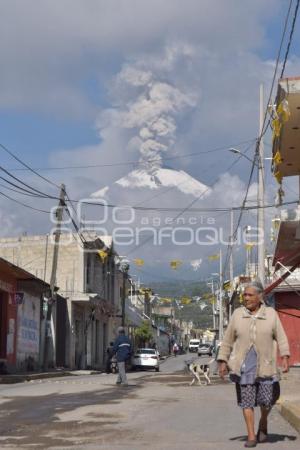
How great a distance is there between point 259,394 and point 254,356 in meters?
0.40

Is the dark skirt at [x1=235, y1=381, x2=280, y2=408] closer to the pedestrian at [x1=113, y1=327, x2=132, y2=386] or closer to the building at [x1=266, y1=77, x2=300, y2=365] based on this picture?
the building at [x1=266, y1=77, x2=300, y2=365]

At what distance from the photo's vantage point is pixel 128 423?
10438 mm

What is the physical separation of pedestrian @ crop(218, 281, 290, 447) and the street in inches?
20.1

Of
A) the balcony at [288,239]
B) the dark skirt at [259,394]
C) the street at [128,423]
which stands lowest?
the street at [128,423]

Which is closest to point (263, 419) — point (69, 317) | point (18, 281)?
point (18, 281)

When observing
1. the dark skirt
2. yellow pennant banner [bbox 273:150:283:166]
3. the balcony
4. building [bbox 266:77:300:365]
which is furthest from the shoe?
yellow pennant banner [bbox 273:150:283:166]

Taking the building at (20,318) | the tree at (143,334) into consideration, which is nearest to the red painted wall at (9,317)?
the building at (20,318)

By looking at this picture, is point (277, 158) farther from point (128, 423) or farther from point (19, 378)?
point (19, 378)

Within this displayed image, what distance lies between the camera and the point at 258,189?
28844 millimetres

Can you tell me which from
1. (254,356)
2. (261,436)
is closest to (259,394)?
(254,356)

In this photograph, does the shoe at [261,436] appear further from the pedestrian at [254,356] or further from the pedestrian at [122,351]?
the pedestrian at [122,351]

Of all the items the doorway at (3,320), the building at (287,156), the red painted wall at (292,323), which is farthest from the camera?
the red painted wall at (292,323)

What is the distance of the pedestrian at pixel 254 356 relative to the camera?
772 cm

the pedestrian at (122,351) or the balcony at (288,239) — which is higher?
the balcony at (288,239)
